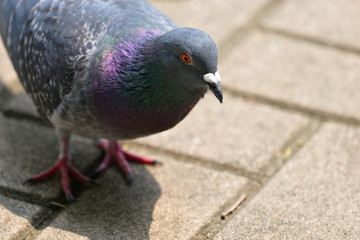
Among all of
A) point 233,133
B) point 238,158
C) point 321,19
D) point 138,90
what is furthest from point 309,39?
point 138,90

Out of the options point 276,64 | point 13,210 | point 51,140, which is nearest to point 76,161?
point 51,140

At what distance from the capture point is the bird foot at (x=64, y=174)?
174 inches

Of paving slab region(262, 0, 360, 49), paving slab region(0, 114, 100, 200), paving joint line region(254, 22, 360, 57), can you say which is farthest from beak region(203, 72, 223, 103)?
paving slab region(262, 0, 360, 49)

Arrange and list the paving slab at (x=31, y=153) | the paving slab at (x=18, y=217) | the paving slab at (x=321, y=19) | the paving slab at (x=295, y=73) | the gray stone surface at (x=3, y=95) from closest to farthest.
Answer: the paving slab at (x=18, y=217)
the paving slab at (x=31, y=153)
the gray stone surface at (x=3, y=95)
the paving slab at (x=295, y=73)
the paving slab at (x=321, y=19)

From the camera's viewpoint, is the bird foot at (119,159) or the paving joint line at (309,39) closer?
the bird foot at (119,159)

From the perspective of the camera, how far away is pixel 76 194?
4.43 meters

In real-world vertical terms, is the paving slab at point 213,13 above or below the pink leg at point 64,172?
below

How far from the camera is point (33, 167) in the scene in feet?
15.2

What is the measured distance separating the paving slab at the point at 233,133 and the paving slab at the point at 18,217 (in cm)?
119

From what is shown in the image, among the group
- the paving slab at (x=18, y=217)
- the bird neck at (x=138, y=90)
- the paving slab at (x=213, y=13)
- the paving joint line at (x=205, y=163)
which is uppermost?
the bird neck at (x=138, y=90)

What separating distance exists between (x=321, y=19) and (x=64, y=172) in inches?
141

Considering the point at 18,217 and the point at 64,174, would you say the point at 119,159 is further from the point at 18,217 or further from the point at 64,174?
the point at 18,217

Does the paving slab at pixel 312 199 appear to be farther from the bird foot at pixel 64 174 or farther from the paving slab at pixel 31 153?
the paving slab at pixel 31 153

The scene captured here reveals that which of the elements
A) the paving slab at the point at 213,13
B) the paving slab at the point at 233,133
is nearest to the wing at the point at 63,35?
Answer: the paving slab at the point at 233,133
